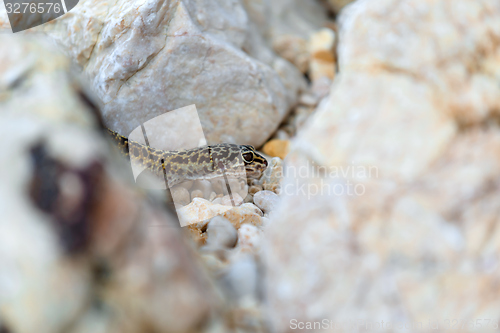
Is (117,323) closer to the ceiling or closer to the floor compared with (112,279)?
closer to the floor

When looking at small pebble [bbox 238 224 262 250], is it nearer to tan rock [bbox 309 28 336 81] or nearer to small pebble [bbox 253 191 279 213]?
small pebble [bbox 253 191 279 213]

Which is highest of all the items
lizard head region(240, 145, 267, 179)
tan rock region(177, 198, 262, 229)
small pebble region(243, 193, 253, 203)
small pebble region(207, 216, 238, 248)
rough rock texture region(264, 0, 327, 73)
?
rough rock texture region(264, 0, 327, 73)

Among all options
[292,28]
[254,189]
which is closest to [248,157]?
[254,189]

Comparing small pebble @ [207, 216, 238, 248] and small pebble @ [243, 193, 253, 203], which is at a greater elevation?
small pebble @ [207, 216, 238, 248]

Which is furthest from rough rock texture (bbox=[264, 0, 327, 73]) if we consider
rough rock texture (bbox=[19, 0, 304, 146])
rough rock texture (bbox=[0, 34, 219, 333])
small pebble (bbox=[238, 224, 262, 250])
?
rough rock texture (bbox=[0, 34, 219, 333])

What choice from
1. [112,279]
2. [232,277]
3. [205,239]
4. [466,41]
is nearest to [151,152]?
[205,239]

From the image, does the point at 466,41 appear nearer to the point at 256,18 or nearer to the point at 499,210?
the point at 499,210
